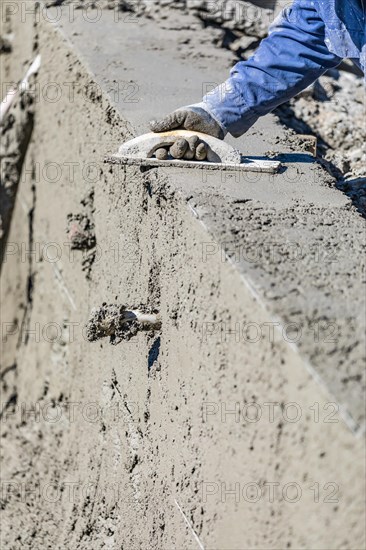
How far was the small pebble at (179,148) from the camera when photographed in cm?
304

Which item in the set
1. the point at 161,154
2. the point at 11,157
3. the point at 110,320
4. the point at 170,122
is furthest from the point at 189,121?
the point at 11,157

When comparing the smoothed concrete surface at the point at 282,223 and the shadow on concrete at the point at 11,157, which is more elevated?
the smoothed concrete surface at the point at 282,223

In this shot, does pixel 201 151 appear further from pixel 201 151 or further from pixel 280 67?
pixel 280 67

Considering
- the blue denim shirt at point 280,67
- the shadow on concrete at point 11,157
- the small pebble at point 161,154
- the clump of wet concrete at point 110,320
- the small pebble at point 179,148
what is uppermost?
the blue denim shirt at point 280,67

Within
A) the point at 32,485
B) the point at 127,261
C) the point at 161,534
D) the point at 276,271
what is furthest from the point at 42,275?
the point at 276,271

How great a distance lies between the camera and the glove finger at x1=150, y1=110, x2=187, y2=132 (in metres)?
3.12

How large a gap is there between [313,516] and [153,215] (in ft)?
4.55

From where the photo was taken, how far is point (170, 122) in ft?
10.3

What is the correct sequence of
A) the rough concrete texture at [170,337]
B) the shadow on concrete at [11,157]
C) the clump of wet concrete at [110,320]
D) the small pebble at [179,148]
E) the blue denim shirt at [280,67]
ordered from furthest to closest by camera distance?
1. the shadow on concrete at [11,157]
2. the blue denim shirt at [280,67]
3. the small pebble at [179,148]
4. the clump of wet concrete at [110,320]
5. the rough concrete texture at [170,337]

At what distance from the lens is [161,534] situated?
2730 millimetres

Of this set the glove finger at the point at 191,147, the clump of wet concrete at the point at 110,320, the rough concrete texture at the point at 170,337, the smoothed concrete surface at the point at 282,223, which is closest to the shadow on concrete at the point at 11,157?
the rough concrete texture at the point at 170,337

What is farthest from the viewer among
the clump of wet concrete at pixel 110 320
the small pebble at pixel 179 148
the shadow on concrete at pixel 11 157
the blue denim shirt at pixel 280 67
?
the shadow on concrete at pixel 11 157

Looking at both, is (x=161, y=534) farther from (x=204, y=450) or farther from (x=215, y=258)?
(x=215, y=258)

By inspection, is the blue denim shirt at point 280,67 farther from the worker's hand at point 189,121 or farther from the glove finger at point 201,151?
the glove finger at point 201,151
